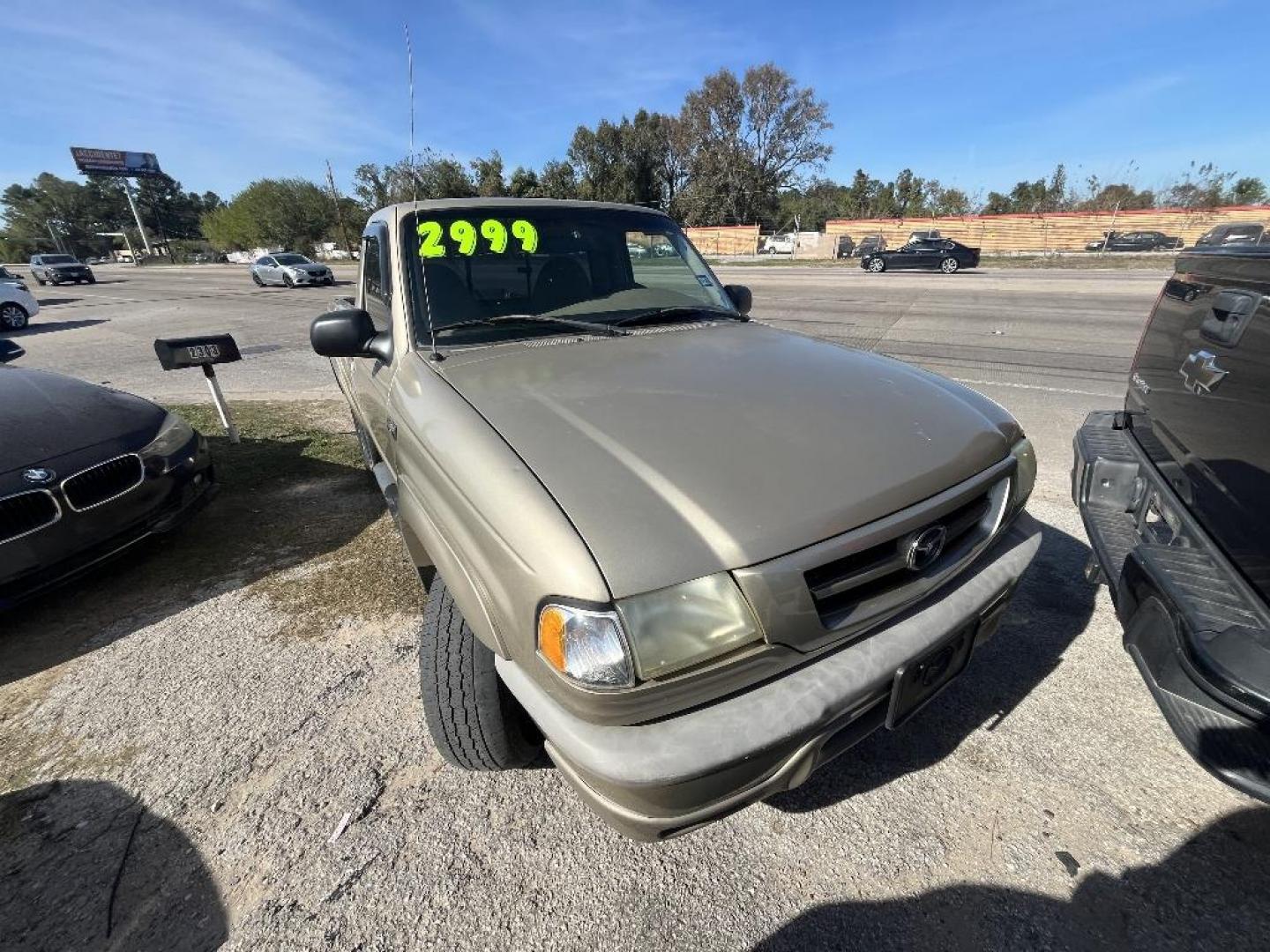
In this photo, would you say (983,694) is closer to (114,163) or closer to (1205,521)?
(1205,521)

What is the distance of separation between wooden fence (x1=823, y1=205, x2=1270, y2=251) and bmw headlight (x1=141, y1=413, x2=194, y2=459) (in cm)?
4185

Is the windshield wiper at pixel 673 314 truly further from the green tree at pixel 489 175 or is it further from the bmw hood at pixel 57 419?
the green tree at pixel 489 175

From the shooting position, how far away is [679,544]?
4.17 ft

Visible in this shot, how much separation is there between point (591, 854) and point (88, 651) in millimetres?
2491

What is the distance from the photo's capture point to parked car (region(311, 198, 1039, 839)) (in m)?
1.26

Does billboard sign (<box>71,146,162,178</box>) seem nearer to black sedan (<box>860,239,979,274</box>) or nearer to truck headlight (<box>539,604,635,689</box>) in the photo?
black sedan (<box>860,239,979,274</box>)

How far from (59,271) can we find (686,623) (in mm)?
43602

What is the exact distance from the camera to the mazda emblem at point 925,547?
1.50 meters

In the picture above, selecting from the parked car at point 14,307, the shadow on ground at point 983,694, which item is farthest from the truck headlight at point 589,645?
the parked car at point 14,307

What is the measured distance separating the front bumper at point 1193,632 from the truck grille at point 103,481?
424 cm

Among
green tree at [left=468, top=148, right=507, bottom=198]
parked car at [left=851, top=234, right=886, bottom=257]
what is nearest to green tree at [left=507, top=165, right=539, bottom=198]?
green tree at [left=468, top=148, right=507, bottom=198]

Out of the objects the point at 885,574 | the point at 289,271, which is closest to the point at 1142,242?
the point at 885,574

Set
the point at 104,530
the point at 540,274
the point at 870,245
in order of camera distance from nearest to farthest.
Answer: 1. the point at 540,274
2. the point at 104,530
3. the point at 870,245

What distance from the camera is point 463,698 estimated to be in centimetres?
175
